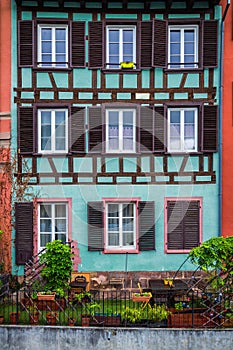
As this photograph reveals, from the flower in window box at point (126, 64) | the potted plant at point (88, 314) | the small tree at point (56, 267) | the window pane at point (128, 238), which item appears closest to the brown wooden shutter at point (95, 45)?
the flower in window box at point (126, 64)

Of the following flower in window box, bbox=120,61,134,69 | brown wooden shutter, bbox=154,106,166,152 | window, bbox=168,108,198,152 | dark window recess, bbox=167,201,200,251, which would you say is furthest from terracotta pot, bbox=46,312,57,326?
flower in window box, bbox=120,61,134,69

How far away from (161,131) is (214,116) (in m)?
1.87

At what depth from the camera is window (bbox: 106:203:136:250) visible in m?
12.3

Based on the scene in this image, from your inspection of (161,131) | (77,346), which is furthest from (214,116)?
(77,346)

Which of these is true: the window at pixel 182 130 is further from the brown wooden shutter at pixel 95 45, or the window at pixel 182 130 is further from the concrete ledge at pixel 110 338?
the concrete ledge at pixel 110 338

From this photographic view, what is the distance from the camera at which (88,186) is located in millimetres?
12148

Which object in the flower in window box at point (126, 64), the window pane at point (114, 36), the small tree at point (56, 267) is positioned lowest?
the small tree at point (56, 267)

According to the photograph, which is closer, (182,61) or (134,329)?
(134,329)

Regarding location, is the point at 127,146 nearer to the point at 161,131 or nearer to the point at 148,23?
the point at 161,131

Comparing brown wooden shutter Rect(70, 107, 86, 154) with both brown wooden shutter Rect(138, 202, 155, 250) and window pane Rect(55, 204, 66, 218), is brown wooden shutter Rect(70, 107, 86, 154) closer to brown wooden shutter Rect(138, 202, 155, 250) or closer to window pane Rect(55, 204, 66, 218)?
window pane Rect(55, 204, 66, 218)

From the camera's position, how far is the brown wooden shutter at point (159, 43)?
1201 cm

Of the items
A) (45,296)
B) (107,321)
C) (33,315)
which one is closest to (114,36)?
(45,296)

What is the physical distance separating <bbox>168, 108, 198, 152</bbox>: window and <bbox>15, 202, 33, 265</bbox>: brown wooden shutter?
209 inches

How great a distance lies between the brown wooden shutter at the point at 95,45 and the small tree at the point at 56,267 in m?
6.09
